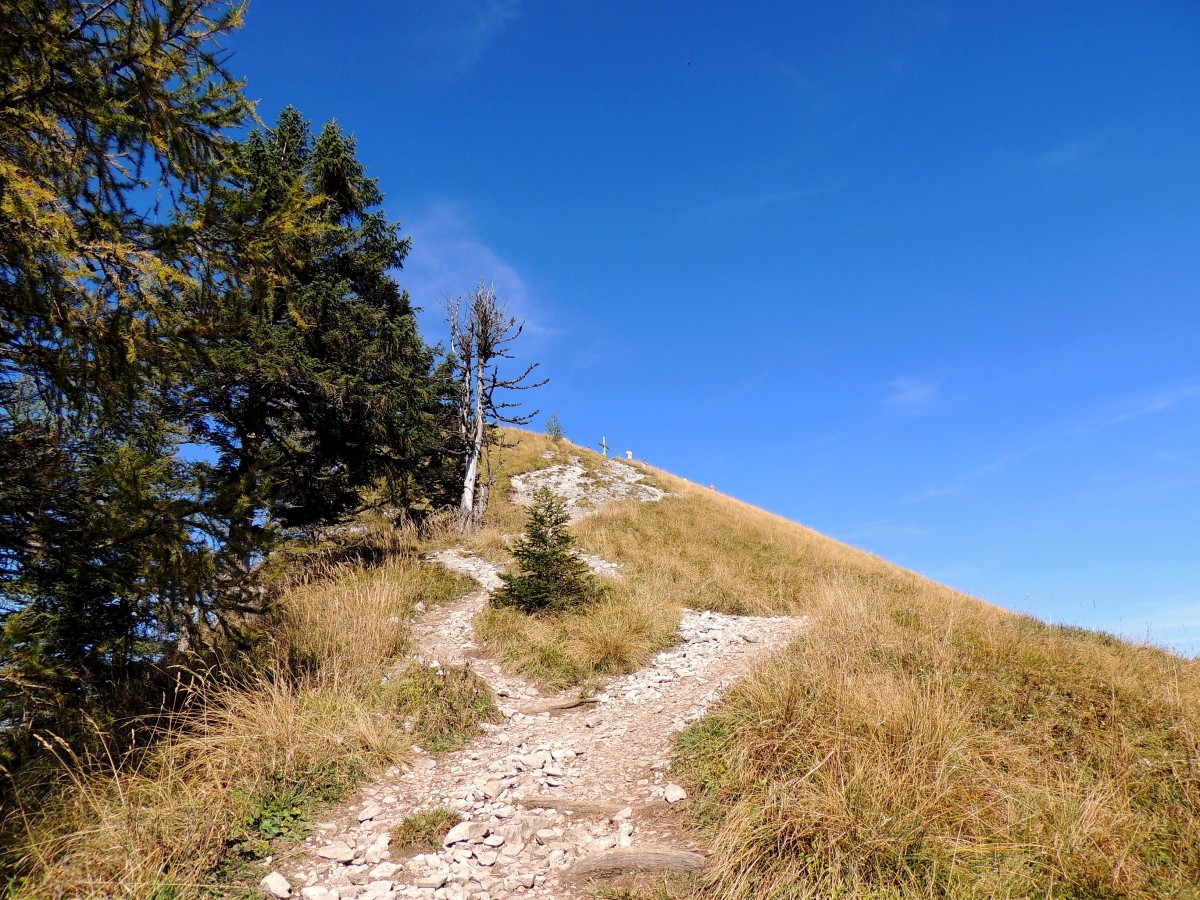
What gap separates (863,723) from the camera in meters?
4.42

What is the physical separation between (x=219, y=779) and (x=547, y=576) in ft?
20.1

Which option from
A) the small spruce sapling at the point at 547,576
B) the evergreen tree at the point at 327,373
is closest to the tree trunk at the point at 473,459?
the evergreen tree at the point at 327,373

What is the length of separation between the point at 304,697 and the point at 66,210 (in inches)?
181

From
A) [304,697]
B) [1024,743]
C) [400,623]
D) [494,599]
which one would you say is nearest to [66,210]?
[304,697]

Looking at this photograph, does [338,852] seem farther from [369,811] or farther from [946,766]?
[946,766]

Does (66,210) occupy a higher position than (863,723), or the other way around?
(66,210)

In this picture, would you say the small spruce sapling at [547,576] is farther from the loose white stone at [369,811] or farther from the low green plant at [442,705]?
the loose white stone at [369,811]

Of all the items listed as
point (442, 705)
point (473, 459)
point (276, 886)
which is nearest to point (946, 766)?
point (276, 886)

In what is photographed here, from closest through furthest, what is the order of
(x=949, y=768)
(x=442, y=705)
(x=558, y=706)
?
(x=949, y=768)
(x=442, y=705)
(x=558, y=706)

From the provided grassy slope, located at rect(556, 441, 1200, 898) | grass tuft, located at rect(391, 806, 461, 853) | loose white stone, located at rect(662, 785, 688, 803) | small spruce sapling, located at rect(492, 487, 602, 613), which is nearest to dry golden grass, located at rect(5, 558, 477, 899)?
grass tuft, located at rect(391, 806, 461, 853)

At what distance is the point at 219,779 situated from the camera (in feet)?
14.3

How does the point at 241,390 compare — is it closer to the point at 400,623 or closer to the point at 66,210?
Answer: the point at 400,623

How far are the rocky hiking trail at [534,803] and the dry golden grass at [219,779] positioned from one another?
0.43m

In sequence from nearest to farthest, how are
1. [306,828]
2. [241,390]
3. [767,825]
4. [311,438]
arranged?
[767,825]
[306,828]
[241,390]
[311,438]
